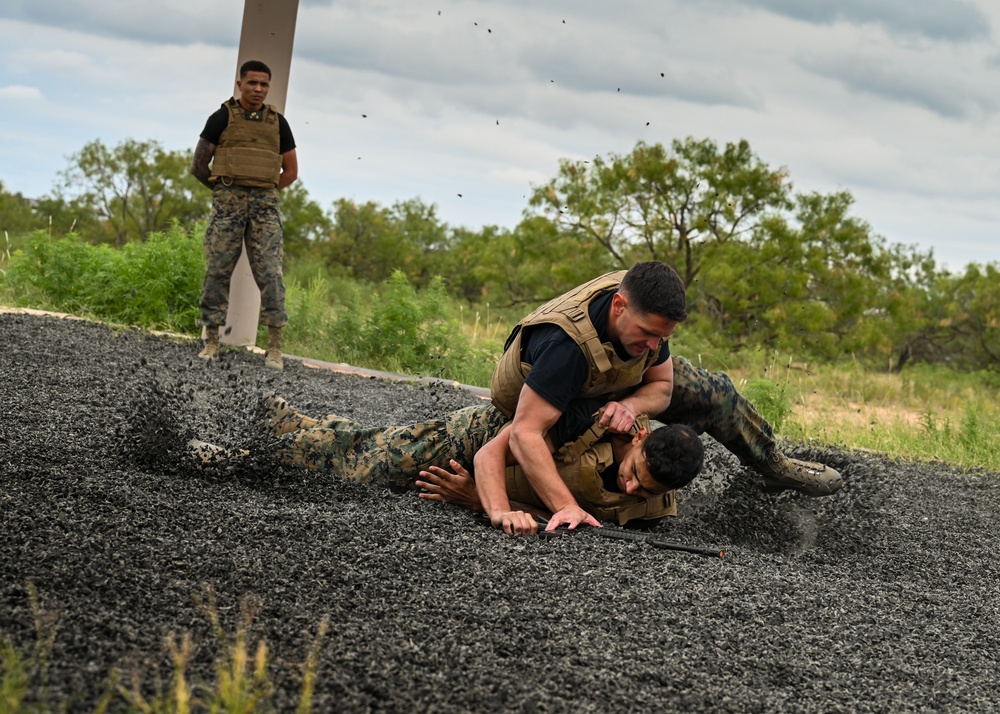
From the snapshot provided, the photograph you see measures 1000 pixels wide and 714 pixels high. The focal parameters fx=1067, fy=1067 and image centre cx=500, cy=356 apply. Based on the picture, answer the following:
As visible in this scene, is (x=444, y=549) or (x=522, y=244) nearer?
(x=444, y=549)

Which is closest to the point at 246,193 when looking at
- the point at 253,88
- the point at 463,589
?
the point at 253,88

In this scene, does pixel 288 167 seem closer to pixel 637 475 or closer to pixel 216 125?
pixel 216 125

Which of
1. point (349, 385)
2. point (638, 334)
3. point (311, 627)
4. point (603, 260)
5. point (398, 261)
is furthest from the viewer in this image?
point (398, 261)

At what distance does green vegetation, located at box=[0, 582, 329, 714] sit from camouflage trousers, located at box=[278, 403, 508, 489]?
1828 millimetres

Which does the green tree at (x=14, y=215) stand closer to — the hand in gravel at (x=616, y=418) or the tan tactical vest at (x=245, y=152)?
the tan tactical vest at (x=245, y=152)

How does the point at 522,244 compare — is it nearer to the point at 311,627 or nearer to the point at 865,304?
the point at 865,304

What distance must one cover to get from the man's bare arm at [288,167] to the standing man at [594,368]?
4.51 m

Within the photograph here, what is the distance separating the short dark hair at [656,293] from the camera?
3.73m

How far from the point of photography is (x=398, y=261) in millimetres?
21062

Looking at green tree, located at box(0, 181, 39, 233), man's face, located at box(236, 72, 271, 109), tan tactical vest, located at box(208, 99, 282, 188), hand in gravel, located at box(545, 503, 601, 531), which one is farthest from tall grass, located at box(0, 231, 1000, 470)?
green tree, located at box(0, 181, 39, 233)

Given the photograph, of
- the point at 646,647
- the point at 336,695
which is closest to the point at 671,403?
the point at 646,647

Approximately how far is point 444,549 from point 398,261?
17.8 metres

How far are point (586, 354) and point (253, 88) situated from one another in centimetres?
497

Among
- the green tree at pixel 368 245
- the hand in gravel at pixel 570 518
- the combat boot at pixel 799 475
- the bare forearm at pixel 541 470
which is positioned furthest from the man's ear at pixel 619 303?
the green tree at pixel 368 245
